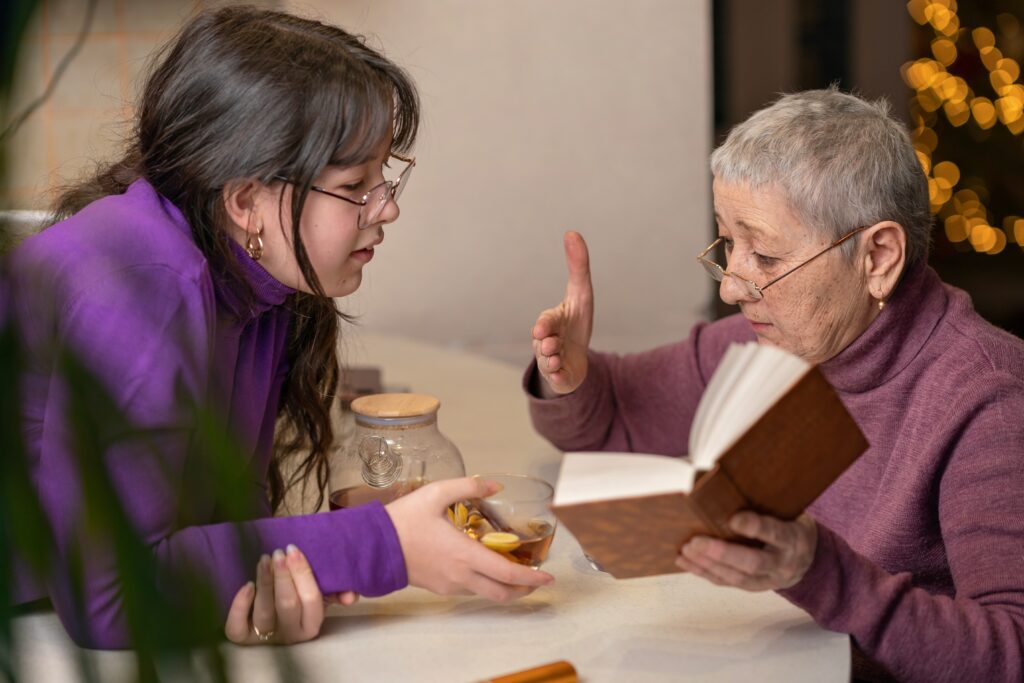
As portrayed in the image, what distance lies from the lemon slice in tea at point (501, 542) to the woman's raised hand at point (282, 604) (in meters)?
0.16

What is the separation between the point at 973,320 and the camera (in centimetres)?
130

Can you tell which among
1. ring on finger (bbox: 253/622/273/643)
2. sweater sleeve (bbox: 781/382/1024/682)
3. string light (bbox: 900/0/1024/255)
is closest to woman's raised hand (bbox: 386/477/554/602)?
ring on finger (bbox: 253/622/273/643)

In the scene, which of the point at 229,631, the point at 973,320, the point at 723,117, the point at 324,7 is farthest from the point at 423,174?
the point at 229,631

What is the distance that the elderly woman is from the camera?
43.5 inches

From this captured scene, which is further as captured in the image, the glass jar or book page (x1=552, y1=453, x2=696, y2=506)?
the glass jar

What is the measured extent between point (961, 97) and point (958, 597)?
111 inches

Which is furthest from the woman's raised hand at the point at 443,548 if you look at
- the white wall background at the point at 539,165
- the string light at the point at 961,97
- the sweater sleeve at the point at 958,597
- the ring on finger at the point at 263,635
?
the string light at the point at 961,97

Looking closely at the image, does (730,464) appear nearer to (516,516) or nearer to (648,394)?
(516,516)

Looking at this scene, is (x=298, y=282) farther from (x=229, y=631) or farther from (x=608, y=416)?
(x=608, y=416)

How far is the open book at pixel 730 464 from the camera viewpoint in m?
0.78

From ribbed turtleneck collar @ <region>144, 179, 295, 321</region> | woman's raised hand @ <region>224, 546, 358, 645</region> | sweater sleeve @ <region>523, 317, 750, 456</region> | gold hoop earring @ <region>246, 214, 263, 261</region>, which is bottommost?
sweater sleeve @ <region>523, 317, 750, 456</region>

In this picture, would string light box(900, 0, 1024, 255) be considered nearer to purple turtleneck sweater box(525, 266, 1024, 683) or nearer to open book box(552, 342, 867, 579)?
purple turtleneck sweater box(525, 266, 1024, 683)

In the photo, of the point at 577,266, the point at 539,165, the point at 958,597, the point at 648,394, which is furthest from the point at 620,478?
the point at 539,165

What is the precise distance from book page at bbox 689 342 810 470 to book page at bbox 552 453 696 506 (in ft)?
0.06
